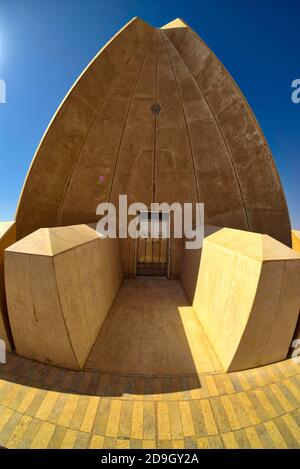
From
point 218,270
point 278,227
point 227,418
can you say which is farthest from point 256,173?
point 227,418

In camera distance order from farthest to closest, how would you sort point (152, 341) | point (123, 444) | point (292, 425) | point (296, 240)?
1. point (296, 240)
2. point (152, 341)
3. point (292, 425)
4. point (123, 444)

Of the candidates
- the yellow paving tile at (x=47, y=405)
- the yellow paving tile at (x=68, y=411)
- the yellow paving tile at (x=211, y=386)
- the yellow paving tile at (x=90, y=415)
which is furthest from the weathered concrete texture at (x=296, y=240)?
the yellow paving tile at (x=47, y=405)

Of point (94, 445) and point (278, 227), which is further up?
point (278, 227)

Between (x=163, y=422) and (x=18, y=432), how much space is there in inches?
105

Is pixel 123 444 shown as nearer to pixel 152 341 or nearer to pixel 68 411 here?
pixel 68 411

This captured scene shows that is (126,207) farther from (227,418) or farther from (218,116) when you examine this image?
(227,418)

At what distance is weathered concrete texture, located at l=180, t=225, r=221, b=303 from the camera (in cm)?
764

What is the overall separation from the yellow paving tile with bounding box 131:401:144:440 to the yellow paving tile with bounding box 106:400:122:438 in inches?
11.7

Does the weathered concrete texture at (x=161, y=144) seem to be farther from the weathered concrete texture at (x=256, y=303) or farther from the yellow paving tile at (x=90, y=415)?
the yellow paving tile at (x=90, y=415)

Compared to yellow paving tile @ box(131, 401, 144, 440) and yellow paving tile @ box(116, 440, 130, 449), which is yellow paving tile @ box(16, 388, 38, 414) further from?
yellow paving tile @ box(131, 401, 144, 440)

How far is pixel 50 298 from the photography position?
413 cm

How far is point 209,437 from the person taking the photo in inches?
126

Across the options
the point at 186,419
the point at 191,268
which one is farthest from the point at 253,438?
the point at 191,268
